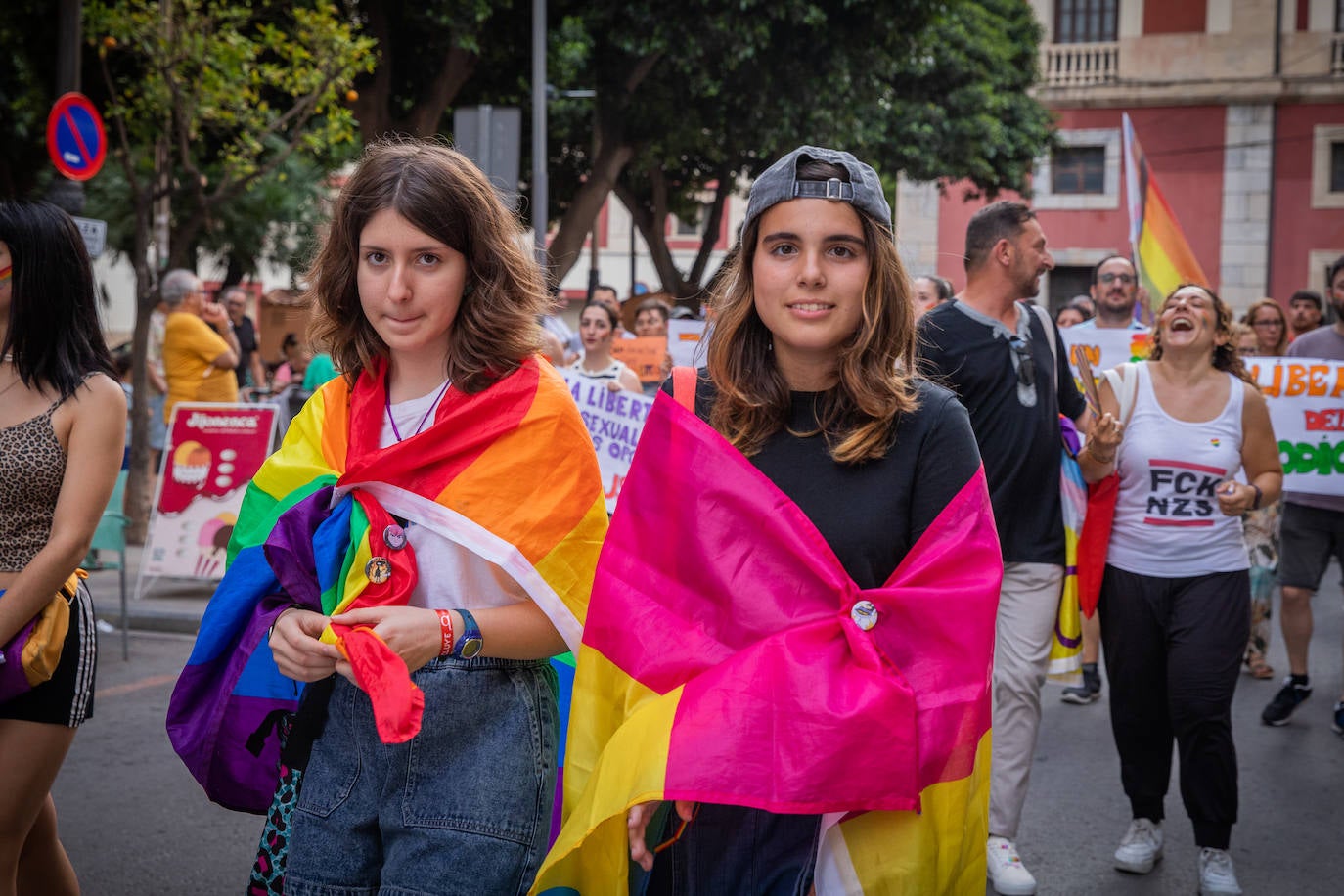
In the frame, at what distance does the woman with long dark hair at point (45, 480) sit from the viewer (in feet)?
9.87

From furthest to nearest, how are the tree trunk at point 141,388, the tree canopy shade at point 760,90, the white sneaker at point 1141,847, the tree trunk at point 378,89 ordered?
the tree canopy shade at point 760,90, the tree trunk at point 378,89, the tree trunk at point 141,388, the white sneaker at point 1141,847

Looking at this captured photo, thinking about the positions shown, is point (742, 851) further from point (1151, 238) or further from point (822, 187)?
point (1151, 238)

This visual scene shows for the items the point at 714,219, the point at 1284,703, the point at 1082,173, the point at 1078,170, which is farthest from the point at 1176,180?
the point at 1284,703

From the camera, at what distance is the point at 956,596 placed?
215cm

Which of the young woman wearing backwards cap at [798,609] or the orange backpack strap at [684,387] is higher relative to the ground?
the orange backpack strap at [684,387]

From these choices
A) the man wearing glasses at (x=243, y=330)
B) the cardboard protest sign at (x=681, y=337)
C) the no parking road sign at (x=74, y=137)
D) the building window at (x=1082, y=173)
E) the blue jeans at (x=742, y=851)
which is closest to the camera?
the blue jeans at (x=742, y=851)

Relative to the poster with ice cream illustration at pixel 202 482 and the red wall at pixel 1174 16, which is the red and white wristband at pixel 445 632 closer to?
the poster with ice cream illustration at pixel 202 482

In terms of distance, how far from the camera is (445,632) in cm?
229

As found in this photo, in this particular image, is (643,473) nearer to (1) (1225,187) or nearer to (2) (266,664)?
(2) (266,664)

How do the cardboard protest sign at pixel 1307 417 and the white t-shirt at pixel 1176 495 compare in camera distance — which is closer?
the white t-shirt at pixel 1176 495

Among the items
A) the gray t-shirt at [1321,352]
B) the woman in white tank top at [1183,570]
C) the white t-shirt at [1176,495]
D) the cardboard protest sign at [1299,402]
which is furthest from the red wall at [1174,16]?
the white t-shirt at [1176,495]

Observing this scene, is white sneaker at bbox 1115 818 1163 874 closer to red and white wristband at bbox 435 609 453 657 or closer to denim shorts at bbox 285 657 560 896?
denim shorts at bbox 285 657 560 896

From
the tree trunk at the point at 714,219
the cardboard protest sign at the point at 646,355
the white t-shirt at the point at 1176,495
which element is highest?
the tree trunk at the point at 714,219

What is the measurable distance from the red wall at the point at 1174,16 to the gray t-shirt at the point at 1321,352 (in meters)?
27.9
